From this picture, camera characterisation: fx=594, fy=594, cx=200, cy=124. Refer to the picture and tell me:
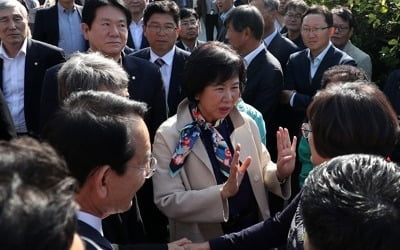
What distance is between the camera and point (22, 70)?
483 centimetres

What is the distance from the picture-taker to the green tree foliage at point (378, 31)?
223 inches

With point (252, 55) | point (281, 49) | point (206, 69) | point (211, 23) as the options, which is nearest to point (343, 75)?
point (206, 69)

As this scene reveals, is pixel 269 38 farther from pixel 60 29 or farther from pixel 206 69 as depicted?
pixel 206 69

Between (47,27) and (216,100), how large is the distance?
396cm

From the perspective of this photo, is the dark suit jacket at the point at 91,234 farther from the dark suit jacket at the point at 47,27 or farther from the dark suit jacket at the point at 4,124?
the dark suit jacket at the point at 47,27

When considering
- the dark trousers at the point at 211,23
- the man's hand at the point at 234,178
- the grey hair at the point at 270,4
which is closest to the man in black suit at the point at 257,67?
the grey hair at the point at 270,4

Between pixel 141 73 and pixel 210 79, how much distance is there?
2.96ft

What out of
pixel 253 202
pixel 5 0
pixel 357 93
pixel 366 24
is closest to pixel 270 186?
pixel 253 202

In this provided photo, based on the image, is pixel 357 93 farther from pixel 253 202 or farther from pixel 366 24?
pixel 366 24

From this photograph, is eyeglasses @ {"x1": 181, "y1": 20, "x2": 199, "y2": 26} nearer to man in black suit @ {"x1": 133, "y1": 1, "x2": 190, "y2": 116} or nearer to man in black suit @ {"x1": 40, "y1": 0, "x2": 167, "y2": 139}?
man in black suit @ {"x1": 133, "y1": 1, "x2": 190, "y2": 116}

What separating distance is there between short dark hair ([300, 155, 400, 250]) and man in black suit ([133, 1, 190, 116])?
3.29 m

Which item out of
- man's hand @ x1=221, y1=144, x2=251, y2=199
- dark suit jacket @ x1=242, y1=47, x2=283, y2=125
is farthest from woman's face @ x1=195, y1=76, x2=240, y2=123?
dark suit jacket @ x1=242, y1=47, x2=283, y2=125

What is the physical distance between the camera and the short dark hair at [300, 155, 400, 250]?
1.38 meters

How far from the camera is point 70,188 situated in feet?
3.82
